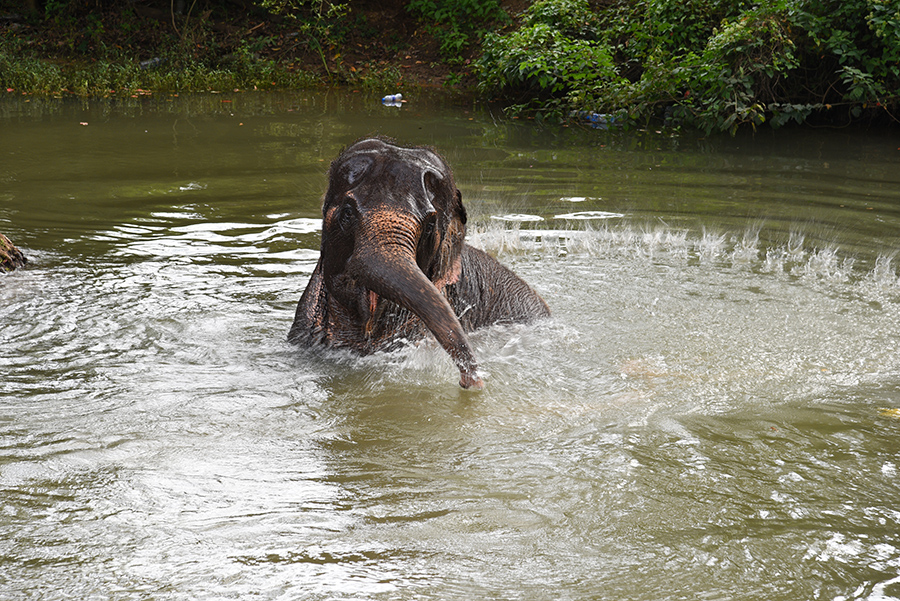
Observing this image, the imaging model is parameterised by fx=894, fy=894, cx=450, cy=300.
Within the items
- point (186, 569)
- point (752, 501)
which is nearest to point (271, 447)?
point (186, 569)

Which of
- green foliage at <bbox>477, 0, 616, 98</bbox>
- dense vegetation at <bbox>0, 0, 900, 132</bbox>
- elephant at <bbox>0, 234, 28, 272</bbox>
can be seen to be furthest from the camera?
green foliage at <bbox>477, 0, 616, 98</bbox>

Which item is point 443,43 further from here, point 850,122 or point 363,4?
point 850,122

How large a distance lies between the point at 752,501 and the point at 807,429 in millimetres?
874

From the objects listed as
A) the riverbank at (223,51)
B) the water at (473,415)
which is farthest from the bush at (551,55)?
the water at (473,415)

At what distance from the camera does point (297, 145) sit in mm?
Answer: 12297

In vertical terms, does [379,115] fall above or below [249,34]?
below

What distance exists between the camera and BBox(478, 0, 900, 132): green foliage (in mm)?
12180

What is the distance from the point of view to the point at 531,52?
47.7 feet

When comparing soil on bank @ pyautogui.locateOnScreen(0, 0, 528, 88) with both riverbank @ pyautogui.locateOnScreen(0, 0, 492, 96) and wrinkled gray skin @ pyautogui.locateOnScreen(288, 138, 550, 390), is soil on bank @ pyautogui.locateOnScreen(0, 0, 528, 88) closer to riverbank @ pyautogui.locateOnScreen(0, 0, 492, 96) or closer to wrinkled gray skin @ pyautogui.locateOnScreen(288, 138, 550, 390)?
riverbank @ pyautogui.locateOnScreen(0, 0, 492, 96)

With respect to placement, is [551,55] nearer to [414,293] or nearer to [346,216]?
[346,216]

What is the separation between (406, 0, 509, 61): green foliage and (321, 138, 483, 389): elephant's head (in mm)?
16034

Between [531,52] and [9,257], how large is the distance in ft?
33.0

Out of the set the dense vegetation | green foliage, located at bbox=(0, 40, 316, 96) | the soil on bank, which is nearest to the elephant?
A: the dense vegetation

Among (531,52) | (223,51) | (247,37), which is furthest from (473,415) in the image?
(247,37)
